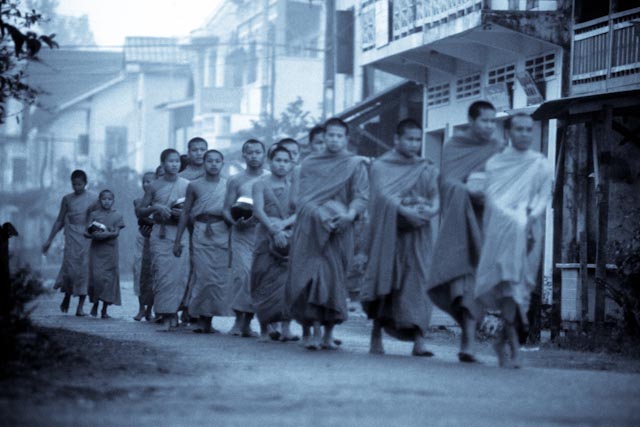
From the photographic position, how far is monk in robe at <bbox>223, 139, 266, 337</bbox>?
43.6 feet

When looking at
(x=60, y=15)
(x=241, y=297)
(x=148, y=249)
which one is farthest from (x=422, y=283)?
(x=60, y=15)

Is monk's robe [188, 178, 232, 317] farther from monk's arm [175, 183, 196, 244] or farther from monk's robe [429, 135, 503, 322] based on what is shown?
monk's robe [429, 135, 503, 322]

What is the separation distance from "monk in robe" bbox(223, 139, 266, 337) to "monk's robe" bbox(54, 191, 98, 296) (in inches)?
217

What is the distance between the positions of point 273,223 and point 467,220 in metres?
2.62

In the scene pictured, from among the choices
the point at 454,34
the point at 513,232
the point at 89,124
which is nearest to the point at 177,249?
the point at 513,232

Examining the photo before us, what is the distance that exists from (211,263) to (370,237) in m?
3.63

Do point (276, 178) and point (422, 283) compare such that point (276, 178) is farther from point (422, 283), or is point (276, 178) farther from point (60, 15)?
point (60, 15)

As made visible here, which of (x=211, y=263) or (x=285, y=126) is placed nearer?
(x=211, y=263)

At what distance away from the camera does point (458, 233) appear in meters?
10.1

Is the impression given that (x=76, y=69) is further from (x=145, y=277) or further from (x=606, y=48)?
(x=145, y=277)

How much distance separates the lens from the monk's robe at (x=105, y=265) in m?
18.0

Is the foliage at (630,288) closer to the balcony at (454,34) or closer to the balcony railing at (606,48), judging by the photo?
the balcony railing at (606,48)

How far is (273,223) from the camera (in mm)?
12305

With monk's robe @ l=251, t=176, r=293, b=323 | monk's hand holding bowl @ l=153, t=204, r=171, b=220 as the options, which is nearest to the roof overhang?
monk's hand holding bowl @ l=153, t=204, r=171, b=220
